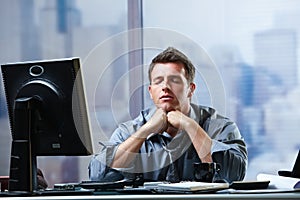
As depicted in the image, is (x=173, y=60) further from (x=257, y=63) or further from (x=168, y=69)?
(x=257, y=63)

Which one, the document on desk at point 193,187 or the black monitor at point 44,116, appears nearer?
the document on desk at point 193,187

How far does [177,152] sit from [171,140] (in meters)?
0.06

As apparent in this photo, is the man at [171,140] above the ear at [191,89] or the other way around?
the other way around

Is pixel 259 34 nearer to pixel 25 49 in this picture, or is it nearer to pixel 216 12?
pixel 216 12

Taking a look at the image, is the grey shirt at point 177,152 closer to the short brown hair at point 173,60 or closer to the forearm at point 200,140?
the forearm at point 200,140

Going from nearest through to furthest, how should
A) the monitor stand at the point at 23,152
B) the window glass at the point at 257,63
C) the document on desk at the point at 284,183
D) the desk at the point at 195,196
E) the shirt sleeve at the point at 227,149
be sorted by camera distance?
1. the desk at the point at 195,196
2. the document on desk at the point at 284,183
3. the monitor stand at the point at 23,152
4. the shirt sleeve at the point at 227,149
5. the window glass at the point at 257,63

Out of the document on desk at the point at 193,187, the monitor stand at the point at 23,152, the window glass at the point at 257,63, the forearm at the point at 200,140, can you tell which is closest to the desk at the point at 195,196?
the document on desk at the point at 193,187

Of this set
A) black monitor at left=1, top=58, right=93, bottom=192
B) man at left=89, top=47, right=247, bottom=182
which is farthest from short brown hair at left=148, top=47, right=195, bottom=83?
black monitor at left=1, top=58, right=93, bottom=192

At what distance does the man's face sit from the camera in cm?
247

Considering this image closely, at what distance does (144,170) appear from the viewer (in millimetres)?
2492

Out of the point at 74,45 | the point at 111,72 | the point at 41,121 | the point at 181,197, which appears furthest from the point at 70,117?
the point at 74,45

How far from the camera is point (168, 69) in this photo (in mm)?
2590

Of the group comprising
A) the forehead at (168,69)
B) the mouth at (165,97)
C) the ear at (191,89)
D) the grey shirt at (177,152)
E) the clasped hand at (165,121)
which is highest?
the forehead at (168,69)

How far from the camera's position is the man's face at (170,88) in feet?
8.12
